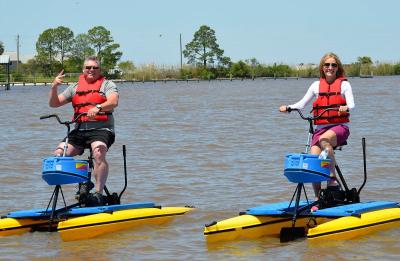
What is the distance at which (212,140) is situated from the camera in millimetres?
21953

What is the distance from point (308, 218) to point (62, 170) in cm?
241

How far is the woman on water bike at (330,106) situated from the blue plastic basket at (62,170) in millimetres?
2083

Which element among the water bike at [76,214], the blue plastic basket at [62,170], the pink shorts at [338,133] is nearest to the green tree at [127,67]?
the water bike at [76,214]

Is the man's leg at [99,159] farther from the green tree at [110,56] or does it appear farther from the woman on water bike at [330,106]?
the green tree at [110,56]

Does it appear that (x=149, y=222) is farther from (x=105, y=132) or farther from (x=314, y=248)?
(x=314, y=248)

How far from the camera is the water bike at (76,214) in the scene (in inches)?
372

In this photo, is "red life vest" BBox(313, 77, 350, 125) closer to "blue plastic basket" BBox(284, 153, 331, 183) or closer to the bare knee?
"blue plastic basket" BBox(284, 153, 331, 183)

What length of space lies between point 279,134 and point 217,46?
129609 mm

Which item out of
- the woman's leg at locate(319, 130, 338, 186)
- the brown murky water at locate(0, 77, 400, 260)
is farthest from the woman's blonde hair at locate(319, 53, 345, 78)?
the brown murky water at locate(0, 77, 400, 260)

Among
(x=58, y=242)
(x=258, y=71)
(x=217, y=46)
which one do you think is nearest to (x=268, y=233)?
(x=58, y=242)

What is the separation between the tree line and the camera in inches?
5049

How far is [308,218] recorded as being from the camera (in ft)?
31.1

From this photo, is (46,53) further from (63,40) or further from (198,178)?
(198,178)

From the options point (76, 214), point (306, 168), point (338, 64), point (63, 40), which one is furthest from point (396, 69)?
point (306, 168)
